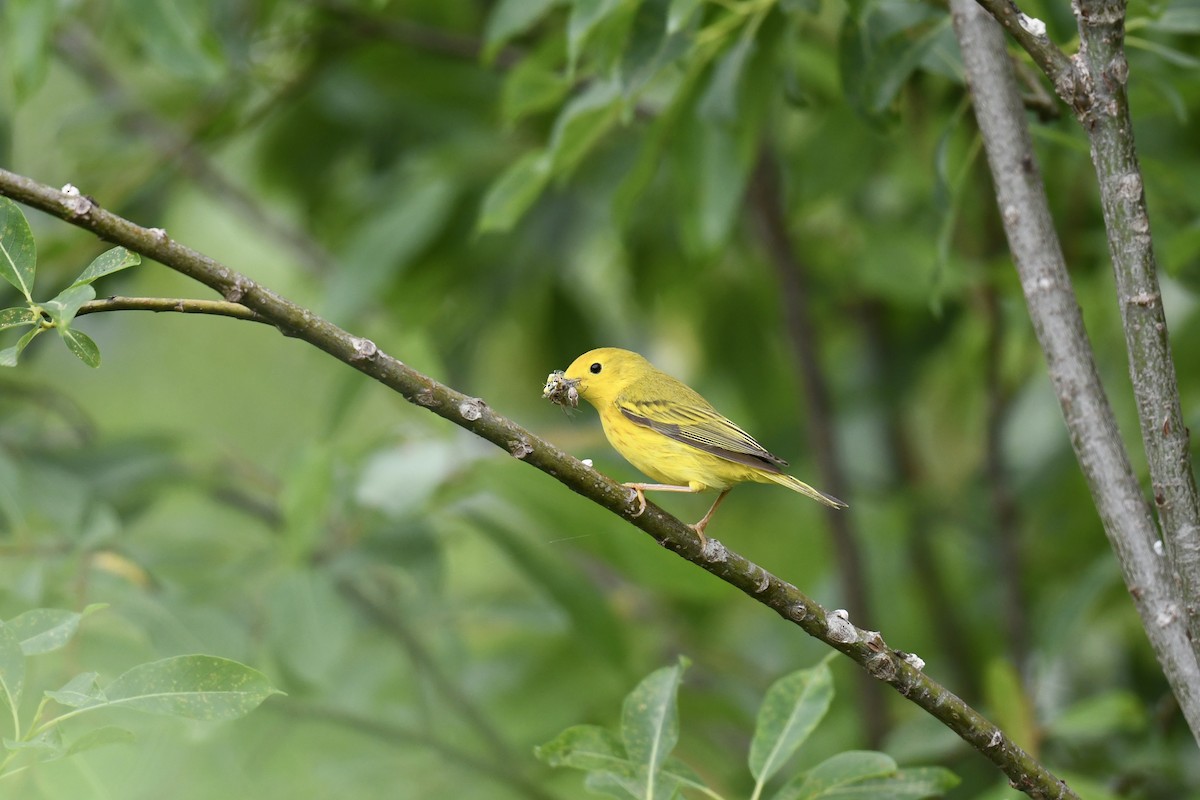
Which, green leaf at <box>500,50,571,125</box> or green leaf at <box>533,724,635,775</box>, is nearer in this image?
green leaf at <box>533,724,635,775</box>

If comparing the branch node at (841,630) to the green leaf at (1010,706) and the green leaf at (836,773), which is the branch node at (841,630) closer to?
the green leaf at (836,773)

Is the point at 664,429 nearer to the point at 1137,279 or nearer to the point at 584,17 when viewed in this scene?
the point at 584,17

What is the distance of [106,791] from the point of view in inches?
78.0

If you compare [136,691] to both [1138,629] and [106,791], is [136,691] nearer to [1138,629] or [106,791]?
[106,791]

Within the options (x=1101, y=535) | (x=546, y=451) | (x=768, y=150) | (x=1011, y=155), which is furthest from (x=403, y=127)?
(x=546, y=451)

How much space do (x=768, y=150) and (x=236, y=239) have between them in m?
3.61

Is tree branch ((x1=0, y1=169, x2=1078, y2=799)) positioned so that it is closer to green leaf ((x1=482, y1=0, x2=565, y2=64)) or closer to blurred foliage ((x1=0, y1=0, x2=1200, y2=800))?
blurred foliage ((x1=0, y1=0, x2=1200, y2=800))

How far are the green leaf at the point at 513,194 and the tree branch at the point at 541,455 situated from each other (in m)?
1.00

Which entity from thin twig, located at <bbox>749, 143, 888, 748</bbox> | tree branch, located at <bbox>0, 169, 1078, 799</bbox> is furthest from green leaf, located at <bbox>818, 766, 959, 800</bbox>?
thin twig, located at <bbox>749, 143, 888, 748</bbox>

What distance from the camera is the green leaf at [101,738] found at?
165cm

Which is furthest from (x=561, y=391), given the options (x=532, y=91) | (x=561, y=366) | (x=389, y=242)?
(x=561, y=366)

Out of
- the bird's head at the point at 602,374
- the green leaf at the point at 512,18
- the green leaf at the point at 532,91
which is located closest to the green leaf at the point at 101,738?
the bird's head at the point at 602,374

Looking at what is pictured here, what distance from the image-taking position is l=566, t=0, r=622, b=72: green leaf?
235cm

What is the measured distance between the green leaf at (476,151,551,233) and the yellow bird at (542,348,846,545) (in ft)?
1.15
